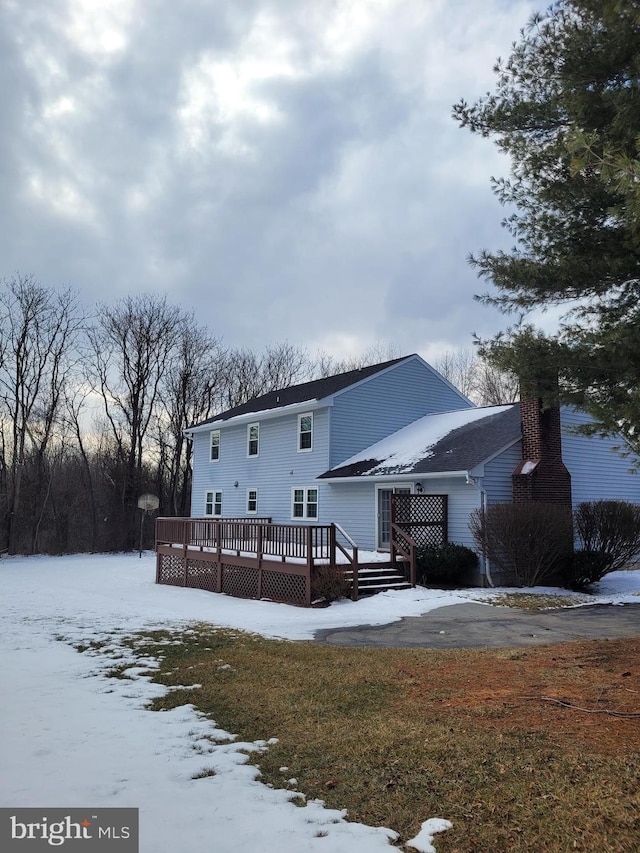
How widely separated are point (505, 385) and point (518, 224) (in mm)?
29283

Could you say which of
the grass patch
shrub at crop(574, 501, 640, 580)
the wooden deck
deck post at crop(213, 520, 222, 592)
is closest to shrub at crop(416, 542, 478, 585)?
the wooden deck

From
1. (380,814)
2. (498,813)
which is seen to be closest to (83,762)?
(380,814)

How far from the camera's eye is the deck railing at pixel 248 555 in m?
13.8

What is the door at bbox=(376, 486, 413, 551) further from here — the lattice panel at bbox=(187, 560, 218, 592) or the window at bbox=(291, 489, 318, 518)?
the lattice panel at bbox=(187, 560, 218, 592)

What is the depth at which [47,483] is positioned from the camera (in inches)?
1155

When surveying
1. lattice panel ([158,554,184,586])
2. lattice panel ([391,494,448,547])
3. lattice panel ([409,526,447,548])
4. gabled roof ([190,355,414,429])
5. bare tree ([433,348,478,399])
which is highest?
bare tree ([433,348,478,399])

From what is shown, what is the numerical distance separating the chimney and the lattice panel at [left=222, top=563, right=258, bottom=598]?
24.1 feet

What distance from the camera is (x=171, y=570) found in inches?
749

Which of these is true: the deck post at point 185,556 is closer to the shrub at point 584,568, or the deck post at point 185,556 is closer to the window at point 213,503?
the window at point 213,503

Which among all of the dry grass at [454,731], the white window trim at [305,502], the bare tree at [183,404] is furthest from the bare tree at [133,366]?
the dry grass at [454,731]

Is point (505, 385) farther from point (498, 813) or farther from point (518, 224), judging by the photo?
point (498, 813)

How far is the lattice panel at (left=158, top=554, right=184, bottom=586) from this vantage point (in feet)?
60.5

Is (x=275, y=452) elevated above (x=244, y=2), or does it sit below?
below

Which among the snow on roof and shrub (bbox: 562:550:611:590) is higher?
the snow on roof
